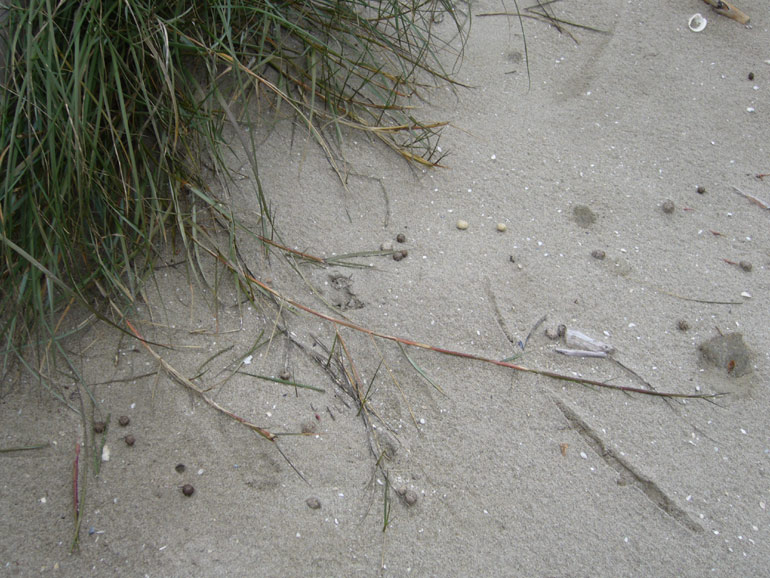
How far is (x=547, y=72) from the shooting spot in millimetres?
2252

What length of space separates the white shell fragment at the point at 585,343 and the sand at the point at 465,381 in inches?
0.9

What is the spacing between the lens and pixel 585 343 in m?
1.69

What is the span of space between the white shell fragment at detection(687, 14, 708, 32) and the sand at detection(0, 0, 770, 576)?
39 centimetres

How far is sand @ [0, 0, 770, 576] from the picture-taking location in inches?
55.7

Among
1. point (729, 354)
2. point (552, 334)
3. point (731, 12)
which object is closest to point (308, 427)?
point (552, 334)

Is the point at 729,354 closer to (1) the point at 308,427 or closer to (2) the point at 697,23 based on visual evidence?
(1) the point at 308,427

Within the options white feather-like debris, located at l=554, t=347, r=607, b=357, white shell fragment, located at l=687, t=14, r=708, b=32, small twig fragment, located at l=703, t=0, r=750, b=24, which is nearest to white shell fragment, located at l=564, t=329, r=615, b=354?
white feather-like debris, located at l=554, t=347, r=607, b=357

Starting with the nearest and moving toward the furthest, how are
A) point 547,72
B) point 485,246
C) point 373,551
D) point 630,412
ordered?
1. point 373,551
2. point 630,412
3. point 485,246
4. point 547,72

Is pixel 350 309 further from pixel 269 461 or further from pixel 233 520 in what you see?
pixel 233 520

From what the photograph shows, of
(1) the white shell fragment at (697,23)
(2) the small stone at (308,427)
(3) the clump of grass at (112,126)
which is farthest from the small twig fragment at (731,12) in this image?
(2) the small stone at (308,427)

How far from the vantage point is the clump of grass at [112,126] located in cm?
149

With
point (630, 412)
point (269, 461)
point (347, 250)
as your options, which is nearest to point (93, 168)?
point (347, 250)

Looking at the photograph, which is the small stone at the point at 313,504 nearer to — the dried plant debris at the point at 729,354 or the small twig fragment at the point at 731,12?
the dried plant debris at the point at 729,354

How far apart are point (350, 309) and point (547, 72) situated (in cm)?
115
